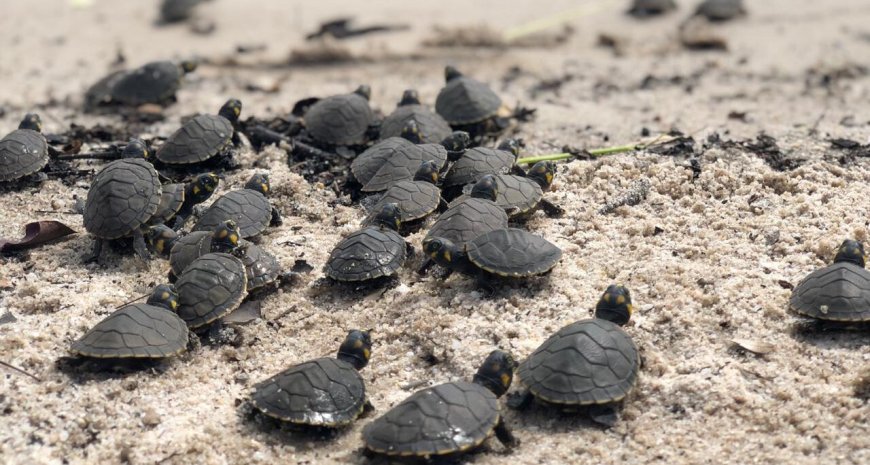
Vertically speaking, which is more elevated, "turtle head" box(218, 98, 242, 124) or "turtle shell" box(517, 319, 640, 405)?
"turtle head" box(218, 98, 242, 124)

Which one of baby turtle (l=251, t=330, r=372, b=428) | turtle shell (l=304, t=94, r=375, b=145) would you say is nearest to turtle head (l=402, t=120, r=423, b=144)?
turtle shell (l=304, t=94, r=375, b=145)

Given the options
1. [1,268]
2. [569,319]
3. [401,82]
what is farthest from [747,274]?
[401,82]

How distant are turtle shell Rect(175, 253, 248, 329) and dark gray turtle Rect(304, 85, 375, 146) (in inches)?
95.9

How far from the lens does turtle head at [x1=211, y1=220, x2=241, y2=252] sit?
17.1 ft

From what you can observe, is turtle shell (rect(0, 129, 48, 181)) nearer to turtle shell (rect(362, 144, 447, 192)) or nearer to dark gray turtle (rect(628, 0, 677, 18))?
turtle shell (rect(362, 144, 447, 192))

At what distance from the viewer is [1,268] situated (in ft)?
17.9

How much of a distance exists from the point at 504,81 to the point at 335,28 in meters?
2.96

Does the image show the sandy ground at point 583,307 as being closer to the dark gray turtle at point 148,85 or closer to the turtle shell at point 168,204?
the dark gray turtle at point 148,85

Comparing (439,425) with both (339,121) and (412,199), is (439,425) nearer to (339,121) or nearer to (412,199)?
(412,199)

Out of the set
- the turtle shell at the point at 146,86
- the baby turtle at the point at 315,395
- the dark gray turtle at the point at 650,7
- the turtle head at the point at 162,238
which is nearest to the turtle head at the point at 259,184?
the turtle head at the point at 162,238

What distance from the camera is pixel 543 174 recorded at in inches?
241

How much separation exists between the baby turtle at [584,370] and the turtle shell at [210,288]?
5.80 ft

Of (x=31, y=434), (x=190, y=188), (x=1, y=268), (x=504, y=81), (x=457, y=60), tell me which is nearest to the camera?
(x=31, y=434)

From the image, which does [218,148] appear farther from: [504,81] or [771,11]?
[771,11]
